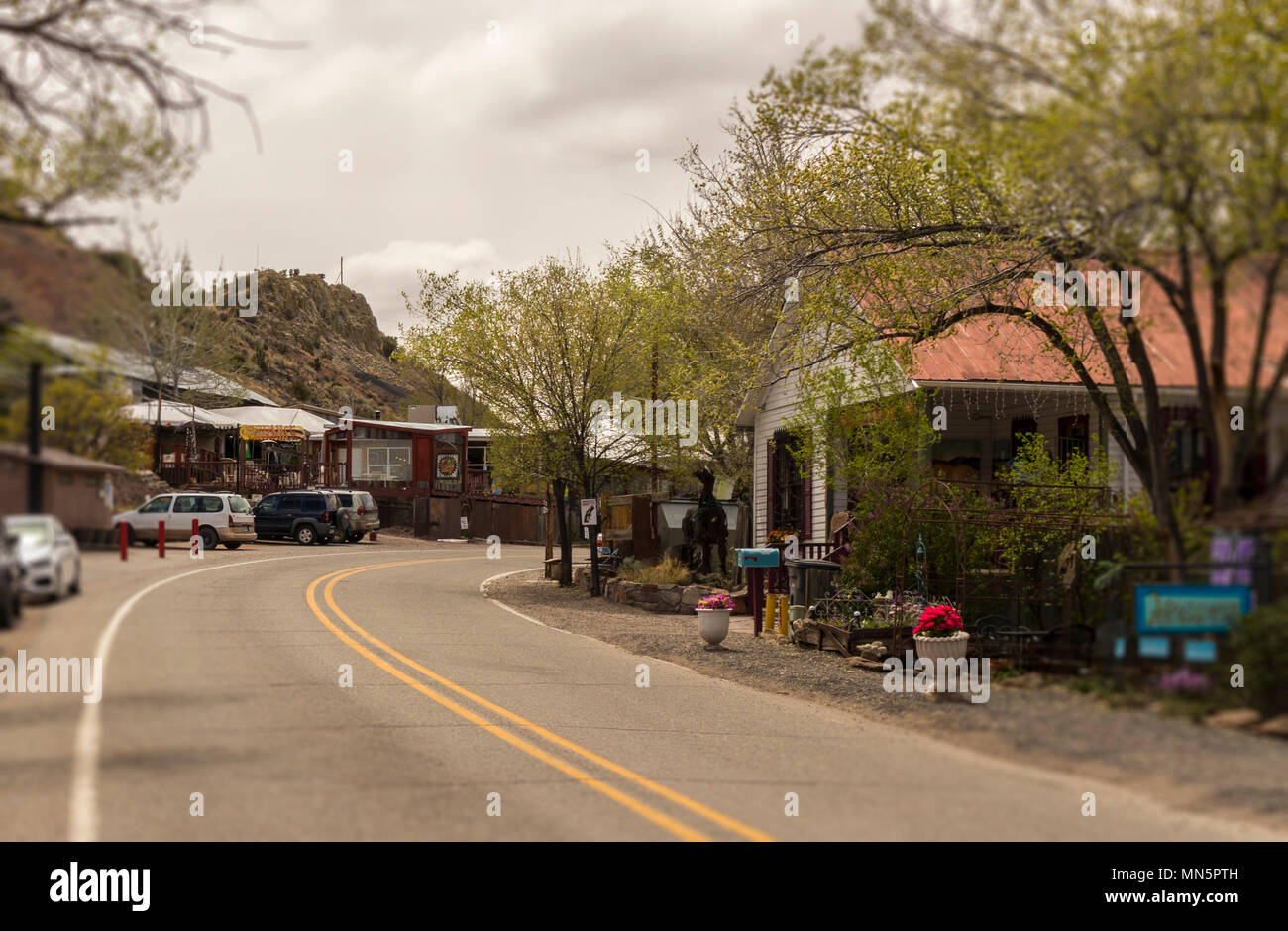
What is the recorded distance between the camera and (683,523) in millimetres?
30578

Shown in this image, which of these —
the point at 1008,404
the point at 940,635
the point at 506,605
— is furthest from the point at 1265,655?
the point at 506,605

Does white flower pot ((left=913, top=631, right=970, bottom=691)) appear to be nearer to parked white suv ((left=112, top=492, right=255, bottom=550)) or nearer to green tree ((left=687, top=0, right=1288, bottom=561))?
green tree ((left=687, top=0, right=1288, bottom=561))

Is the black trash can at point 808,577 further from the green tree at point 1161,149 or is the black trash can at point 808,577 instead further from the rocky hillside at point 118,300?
the green tree at point 1161,149

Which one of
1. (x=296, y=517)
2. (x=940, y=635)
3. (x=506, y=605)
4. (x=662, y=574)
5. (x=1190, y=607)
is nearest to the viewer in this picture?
(x=1190, y=607)

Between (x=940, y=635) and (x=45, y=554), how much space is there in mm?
11523

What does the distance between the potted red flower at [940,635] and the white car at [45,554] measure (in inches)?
438

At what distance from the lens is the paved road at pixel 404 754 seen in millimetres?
3520

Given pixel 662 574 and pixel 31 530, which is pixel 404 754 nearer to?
pixel 31 530

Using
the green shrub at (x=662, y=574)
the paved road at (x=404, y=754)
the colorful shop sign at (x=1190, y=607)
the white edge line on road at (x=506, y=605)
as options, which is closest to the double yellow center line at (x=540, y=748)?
the paved road at (x=404, y=754)

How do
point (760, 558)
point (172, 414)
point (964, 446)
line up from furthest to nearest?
point (964, 446), point (760, 558), point (172, 414)

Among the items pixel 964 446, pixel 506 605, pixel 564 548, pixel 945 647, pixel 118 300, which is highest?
pixel 964 446

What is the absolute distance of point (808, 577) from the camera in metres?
19.1

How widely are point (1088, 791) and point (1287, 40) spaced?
2922mm
